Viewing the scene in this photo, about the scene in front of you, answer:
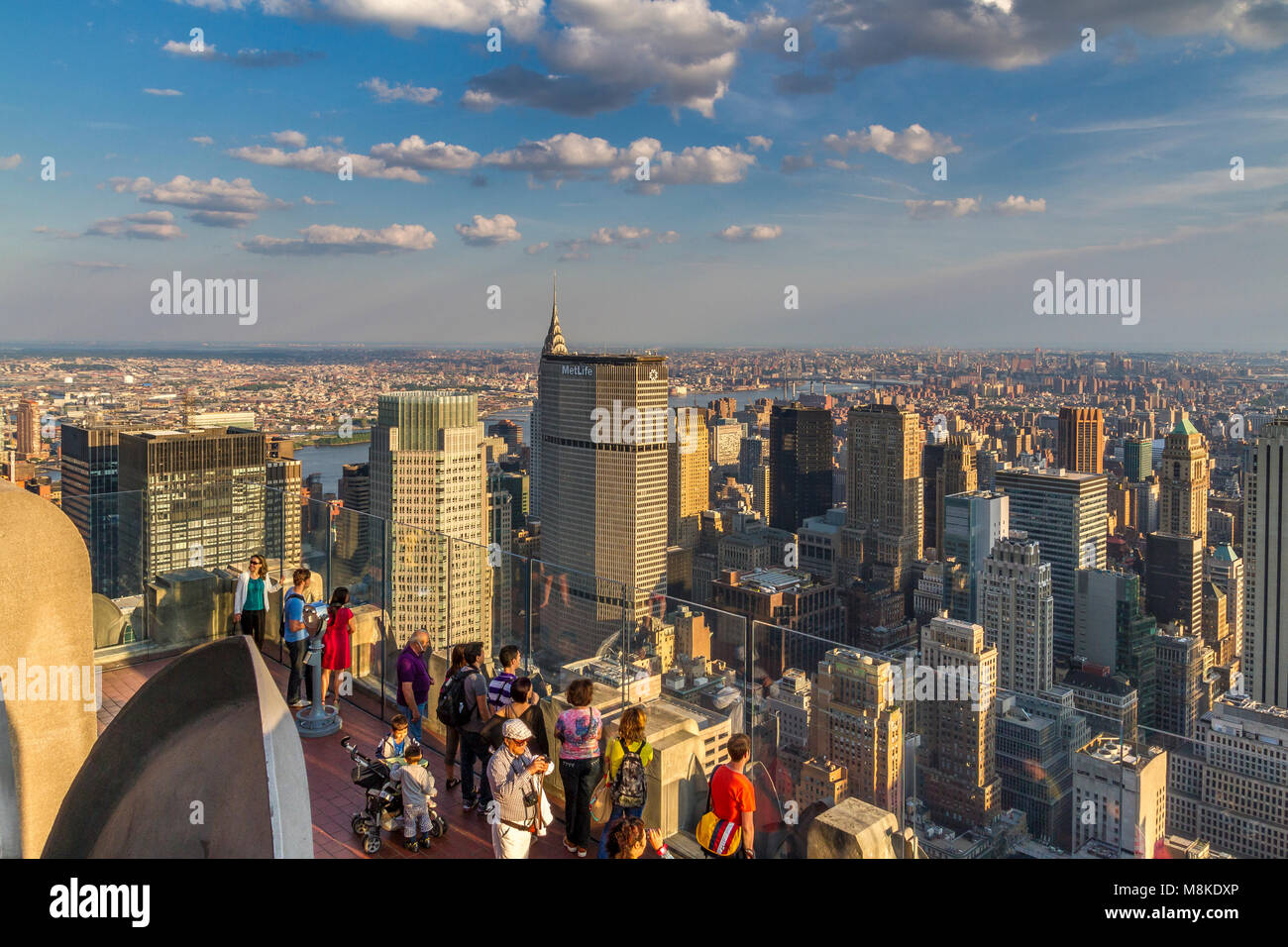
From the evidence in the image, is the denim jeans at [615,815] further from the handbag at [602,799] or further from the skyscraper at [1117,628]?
the skyscraper at [1117,628]

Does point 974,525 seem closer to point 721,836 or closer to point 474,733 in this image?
point 474,733

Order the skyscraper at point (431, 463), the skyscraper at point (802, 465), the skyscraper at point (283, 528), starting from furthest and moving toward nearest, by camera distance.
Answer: the skyscraper at point (802, 465) → the skyscraper at point (431, 463) → the skyscraper at point (283, 528)

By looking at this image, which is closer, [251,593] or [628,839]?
[628,839]

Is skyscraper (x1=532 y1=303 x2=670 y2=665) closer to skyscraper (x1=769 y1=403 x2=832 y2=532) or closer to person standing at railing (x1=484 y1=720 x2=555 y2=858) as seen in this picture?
skyscraper (x1=769 y1=403 x2=832 y2=532)

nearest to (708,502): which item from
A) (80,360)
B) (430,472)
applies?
Result: (430,472)

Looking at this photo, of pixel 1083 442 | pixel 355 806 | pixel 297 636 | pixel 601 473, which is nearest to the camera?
pixel 355 806

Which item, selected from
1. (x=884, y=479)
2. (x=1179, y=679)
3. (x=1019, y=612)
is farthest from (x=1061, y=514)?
(x=1179, y=679)

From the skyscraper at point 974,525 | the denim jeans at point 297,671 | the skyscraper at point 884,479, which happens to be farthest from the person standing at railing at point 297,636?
the skyscraper at point 884,479
